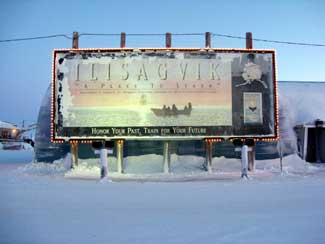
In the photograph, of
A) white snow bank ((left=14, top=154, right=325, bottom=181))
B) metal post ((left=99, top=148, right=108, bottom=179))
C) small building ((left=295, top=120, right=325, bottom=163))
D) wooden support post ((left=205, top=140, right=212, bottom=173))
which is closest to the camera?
metal post ((left=99, top=148, right=108, bottom=179))

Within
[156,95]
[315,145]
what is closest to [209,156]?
[156,95]

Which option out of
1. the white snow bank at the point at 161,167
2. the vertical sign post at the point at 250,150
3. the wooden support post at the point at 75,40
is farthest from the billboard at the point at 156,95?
the white snow bank at the point at 161,167

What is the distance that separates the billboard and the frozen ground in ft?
15.9

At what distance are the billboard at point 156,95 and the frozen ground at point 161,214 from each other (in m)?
4.85

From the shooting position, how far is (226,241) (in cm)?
532

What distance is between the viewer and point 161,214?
24.2 ft

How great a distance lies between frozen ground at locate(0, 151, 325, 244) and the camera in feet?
18.4

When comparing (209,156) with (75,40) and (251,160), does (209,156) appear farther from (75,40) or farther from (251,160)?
(75,40)

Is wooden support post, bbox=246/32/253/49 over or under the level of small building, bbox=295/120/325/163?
over

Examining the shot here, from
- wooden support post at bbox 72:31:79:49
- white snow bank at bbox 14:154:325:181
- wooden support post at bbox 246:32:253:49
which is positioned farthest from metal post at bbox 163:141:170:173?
wooden support post at bbox 72:31:79:49

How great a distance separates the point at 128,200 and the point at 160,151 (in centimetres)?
953

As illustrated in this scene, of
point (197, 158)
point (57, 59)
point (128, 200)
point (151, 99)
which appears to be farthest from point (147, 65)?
point (128, 200)

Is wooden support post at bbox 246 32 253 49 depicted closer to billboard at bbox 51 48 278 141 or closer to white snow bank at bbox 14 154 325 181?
billboard at bbox 51 48 278 141

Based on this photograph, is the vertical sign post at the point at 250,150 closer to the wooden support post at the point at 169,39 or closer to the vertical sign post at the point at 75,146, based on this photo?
the wooden support post at the point at 169,39
